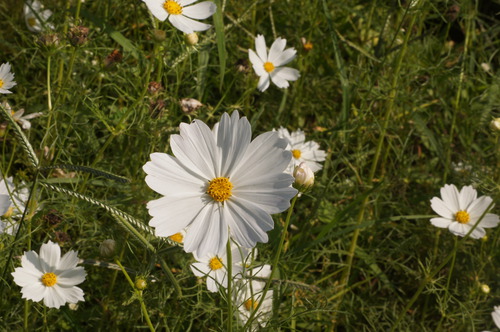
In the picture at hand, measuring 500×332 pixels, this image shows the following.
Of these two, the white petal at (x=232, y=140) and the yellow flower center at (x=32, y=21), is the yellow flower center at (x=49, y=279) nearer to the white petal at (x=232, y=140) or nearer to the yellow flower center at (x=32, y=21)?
the white petal at (x=232, y=140)

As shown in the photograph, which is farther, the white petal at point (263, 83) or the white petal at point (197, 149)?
the white petal at point (263, 83)

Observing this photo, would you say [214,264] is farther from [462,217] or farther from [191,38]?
[462,217]

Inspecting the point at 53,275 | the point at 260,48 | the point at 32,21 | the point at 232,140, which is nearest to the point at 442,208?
the point at 260,48

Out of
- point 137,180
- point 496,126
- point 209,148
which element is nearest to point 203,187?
point 209,148

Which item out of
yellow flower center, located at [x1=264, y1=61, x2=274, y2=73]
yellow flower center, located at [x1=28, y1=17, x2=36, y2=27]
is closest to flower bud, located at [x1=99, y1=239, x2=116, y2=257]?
yellow flower center, located at [x1=264, y1=61, x2=274, y2=73]

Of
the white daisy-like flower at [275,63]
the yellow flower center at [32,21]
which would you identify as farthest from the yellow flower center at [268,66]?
the yellow flower center at [32,21]

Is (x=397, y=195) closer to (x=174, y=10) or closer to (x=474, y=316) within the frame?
(x=474, y=316)

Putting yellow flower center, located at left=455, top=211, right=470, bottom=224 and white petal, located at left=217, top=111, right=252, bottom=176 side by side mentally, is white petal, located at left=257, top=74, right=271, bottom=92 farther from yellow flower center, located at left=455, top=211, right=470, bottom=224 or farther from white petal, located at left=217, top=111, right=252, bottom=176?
white petal, located at left=217, top=111, right=252, bottom=176
